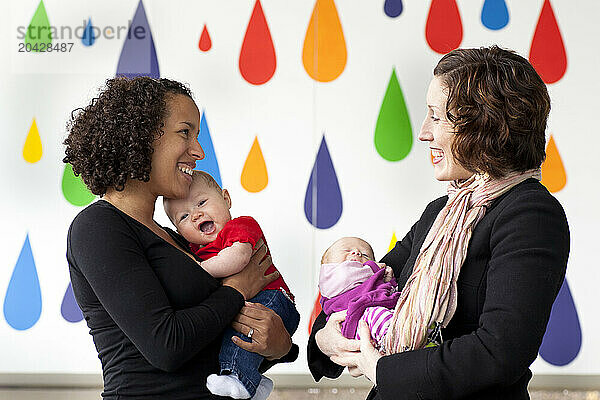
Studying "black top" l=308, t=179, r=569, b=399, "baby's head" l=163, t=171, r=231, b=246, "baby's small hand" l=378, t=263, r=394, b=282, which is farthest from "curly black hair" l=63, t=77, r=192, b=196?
"black top" l=308, t=179, r=569, b=399

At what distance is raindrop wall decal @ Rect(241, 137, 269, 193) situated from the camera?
3320 mm

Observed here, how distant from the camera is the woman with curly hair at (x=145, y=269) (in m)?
1.68

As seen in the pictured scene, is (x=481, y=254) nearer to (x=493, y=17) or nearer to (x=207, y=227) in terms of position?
(x=207, y=227)

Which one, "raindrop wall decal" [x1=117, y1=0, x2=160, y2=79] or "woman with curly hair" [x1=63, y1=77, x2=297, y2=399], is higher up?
"raindrop wall decal" [x1=117, y1=0, x2=160, y2=79]

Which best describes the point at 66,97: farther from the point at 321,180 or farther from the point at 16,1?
the point at 321,180

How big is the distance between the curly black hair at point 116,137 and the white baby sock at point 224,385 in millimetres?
544

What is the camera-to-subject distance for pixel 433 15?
330cm

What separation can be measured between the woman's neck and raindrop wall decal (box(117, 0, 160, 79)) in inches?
62.8

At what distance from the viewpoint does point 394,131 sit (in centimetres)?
331

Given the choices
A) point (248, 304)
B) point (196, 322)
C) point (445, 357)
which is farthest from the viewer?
point (248, 304)

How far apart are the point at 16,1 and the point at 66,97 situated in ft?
1.70

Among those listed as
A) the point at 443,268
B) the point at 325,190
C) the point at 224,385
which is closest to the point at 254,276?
the point at 224,385

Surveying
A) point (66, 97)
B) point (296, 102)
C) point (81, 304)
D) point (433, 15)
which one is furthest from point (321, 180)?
point (81, 304)

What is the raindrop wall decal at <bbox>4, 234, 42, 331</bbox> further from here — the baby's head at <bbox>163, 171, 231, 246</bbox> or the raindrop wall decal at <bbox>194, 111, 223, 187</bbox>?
the baby's head at <bbox>163, 171, 231, 246</bbox>
